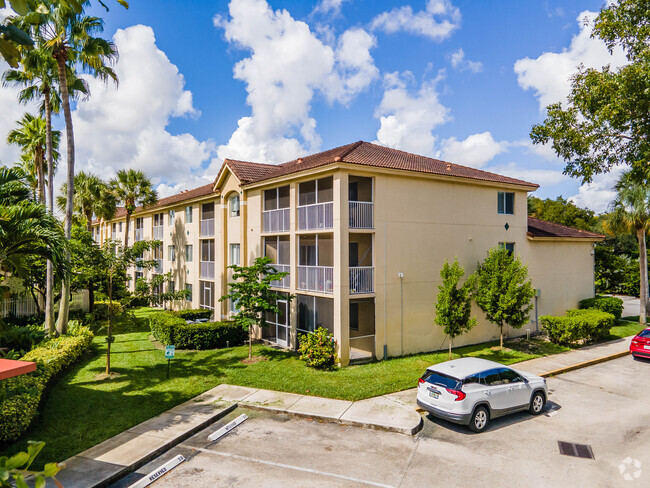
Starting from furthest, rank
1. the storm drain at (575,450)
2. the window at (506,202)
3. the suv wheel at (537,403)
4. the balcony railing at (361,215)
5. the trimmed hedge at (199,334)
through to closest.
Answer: the window at (506,202) < the trimmed hedge at (199,334) < the balcony railing at (361,215) < the suv wheel at (537,403) < the storm drain at (575,450)

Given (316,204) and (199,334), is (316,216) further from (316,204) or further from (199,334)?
(199,334)

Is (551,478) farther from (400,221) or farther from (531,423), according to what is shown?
(400,221)

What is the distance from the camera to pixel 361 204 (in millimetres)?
17438

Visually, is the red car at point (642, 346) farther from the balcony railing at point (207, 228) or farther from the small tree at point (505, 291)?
the balcony railing at point (207, 228)

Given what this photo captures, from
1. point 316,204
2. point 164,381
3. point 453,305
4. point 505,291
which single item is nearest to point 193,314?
point 164,381

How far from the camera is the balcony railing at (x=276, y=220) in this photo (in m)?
20.2

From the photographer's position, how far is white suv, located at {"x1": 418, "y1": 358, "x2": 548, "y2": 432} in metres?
10.7

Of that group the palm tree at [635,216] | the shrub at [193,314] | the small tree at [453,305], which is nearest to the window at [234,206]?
the shrub at [193,314]

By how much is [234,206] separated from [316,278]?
927 cm

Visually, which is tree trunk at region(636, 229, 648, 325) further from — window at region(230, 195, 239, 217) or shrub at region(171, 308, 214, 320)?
shrub at region(171, 308, 214, 320)

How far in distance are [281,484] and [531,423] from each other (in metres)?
7.53

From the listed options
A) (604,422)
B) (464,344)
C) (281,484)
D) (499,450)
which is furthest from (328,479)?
(464,344)

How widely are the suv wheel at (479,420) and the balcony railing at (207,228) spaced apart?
20343 millimetres

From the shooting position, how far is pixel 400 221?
724 inches
